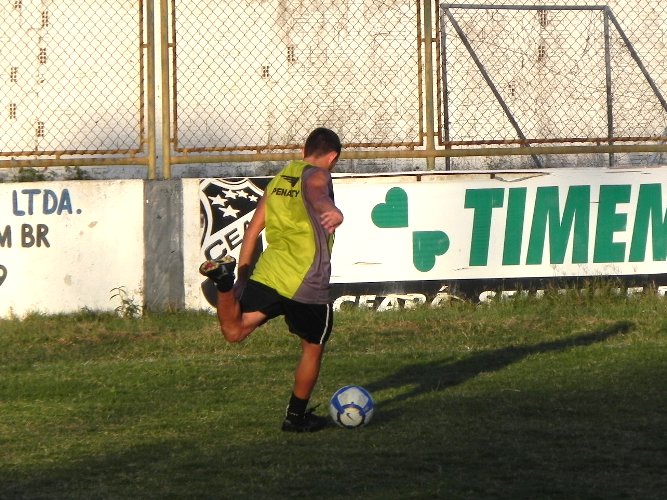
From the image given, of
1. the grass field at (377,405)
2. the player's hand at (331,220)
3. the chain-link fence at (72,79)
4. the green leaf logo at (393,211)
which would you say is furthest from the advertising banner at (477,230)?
the player's hand at (331,220)

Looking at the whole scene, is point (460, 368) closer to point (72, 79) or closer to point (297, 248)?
point (297, 248)

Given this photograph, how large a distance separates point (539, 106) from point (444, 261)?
2.42 metres

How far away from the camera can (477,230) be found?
1109 cm

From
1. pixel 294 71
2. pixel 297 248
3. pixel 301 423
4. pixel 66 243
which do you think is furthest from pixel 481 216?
pixel 301 423

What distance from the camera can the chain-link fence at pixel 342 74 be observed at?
12188 mm

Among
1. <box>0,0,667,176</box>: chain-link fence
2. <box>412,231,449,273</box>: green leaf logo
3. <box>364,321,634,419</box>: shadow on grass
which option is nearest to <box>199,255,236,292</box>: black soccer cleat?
<box>364,321,634,419</box>: shadow on grass

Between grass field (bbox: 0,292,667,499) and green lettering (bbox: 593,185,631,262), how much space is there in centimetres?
39

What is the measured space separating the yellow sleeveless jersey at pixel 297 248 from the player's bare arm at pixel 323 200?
0.18 feet

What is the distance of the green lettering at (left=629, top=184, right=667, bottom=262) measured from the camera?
440 inches

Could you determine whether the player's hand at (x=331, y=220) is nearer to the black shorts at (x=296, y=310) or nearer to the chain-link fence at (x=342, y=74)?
the black shorts at (x=296, y=310)

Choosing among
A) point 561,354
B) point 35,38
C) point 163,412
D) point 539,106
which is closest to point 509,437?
point 163,412

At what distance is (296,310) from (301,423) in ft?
2.01

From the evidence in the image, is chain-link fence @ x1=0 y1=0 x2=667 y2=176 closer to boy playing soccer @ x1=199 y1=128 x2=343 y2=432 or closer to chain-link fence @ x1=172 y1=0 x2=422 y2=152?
chain-link fence @ x1=172 y1=0 x2=422 y2=152

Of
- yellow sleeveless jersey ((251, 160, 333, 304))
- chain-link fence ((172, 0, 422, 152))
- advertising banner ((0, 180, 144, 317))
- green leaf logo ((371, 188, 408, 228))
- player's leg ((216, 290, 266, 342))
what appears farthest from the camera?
chain-link fence ((172, 0, 422, 152))
